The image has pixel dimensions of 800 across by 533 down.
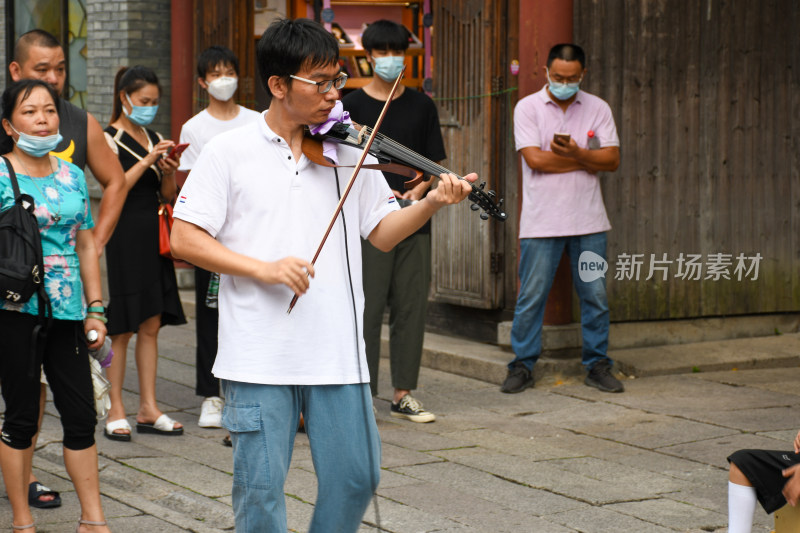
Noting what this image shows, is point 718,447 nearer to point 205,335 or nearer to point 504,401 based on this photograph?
point 504,401

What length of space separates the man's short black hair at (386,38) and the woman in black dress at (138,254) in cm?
124

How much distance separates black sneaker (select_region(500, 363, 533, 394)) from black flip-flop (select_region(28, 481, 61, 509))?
10.5 feet

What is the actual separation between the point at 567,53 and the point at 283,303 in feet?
14.3

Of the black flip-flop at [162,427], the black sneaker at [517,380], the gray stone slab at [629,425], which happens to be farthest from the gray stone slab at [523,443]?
the black flip-flop at [162,427]

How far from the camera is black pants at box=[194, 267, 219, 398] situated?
6867 millimetres

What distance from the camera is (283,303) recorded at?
11.7ft

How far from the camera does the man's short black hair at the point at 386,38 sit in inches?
276

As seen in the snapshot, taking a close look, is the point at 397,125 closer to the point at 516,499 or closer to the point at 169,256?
the point at 169,256

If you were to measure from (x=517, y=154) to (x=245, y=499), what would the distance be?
204 inches

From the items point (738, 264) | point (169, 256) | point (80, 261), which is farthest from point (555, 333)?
point (80, 261)

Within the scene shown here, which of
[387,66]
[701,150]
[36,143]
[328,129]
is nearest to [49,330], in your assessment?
[36,143]

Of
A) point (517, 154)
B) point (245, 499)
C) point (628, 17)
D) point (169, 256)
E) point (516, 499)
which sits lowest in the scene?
point (516, 499)

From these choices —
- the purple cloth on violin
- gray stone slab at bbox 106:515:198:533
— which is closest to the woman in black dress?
gray stone slab at bbox 106:515:198:533

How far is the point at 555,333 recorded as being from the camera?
8062 millimetres
